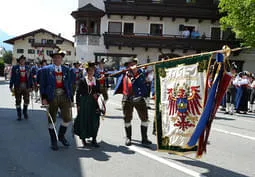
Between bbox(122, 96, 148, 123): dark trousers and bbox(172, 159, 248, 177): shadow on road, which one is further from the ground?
bbox(122, 96, 148, 123): dark trousers

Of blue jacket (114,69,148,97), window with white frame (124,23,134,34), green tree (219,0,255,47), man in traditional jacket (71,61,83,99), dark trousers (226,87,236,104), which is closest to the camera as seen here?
blue jacket (114,69,148,97)

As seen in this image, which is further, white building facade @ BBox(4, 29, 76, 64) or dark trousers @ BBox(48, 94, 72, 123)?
white building facade @ BBox(4, 29, 76, 64)

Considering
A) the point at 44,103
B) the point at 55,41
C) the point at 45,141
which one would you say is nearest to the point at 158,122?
the point at 44,103

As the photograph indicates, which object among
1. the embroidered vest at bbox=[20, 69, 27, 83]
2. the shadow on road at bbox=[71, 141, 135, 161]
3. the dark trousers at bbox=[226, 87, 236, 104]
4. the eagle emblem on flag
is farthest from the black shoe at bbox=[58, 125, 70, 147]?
the dark trousers at bbox=[226, 87, 236, 104]

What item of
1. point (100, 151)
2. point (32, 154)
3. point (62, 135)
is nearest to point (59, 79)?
point (62, 135)

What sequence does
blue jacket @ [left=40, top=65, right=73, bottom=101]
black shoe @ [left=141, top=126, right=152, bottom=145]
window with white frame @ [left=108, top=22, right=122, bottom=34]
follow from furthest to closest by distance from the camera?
window with white frame @ [left=108, top=22, right=122, bottom=34] → black shoe @ [left=141, top=126, right=152, bottom=145] → blue jacket @ [left=40, top=65, right=73, bottom=101]

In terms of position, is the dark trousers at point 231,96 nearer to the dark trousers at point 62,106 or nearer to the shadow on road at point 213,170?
the shadow on road at point 213,170

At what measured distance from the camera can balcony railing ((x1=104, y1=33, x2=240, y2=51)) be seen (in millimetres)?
28375

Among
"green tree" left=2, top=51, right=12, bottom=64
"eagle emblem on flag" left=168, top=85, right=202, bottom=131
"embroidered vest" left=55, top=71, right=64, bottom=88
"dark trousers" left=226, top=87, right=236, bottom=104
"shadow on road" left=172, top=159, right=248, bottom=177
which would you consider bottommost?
"shadow on road" left=172, top=159, right=248, bottom=177

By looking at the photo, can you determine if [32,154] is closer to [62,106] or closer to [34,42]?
[62,106]

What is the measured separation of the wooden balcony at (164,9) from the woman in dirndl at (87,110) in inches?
916

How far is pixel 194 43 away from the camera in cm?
2900

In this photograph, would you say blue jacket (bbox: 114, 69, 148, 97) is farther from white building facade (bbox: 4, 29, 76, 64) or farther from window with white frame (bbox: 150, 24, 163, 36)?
white building facade (bbox: 4, 29, 76, 64)

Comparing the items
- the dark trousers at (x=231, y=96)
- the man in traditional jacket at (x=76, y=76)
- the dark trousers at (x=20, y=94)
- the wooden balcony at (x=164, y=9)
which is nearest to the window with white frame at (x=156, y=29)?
the wooden balcony at (x=164, y=9)
